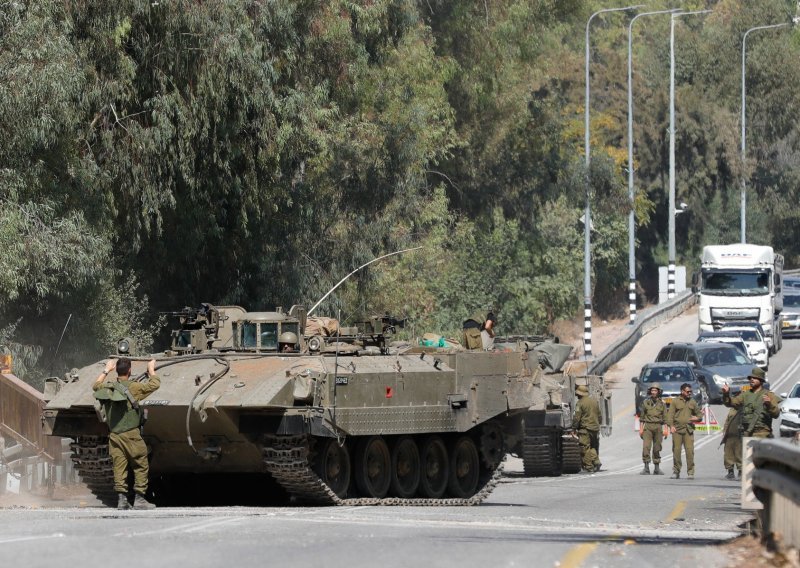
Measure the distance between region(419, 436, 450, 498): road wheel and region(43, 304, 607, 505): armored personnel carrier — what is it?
17 mm

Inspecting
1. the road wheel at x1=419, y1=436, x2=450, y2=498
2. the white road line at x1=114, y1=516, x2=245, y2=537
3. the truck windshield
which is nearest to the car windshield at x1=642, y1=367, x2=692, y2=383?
the truck windshield

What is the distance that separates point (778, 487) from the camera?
1148 cm

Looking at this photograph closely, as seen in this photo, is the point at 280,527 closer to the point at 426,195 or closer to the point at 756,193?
the point at 426,195

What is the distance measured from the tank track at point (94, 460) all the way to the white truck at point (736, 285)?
3324 cm

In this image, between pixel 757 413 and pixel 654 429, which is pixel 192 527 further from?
pixel 654 429

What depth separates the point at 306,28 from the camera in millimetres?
34312

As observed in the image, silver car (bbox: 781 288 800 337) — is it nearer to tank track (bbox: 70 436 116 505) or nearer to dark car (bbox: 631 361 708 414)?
dark car (bbox: 631 361 708 414)

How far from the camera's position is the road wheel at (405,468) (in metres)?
19.3

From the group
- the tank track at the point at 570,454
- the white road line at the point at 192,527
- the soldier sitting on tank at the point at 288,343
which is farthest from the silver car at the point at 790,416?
the white road line at the point at 192,527

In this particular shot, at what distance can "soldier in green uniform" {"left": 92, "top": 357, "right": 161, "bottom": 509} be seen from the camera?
17.1 metres

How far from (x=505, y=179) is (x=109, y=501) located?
41.2 metres

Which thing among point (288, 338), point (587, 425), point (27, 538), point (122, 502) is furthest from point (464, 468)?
point (27, 538)

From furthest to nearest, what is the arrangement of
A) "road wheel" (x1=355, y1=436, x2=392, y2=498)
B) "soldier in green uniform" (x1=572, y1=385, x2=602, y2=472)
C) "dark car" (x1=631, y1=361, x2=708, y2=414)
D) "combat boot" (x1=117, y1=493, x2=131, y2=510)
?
"dark car" (x1=631, y1=361, x2=708, y2=414) → "soldier in green uniform" (x1=572, y1=385, x2=602, y2=472) → "road wheel" (x1=355, y1=436, x2=392, y2=498) → "combat boot" (x1=117, y1=493, x2=131, y2=510)

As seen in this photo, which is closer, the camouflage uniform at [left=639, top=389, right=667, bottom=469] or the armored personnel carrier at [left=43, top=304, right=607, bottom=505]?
the armored personnel carrier at [left=43, top=304, right=607, bottom=505]
